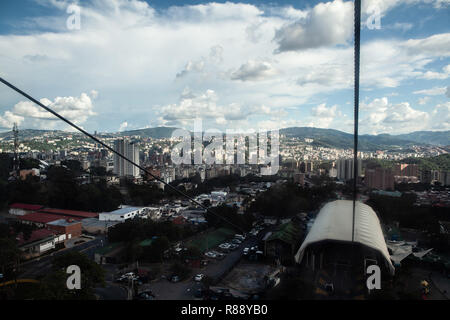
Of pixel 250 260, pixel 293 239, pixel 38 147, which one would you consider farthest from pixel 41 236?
pixel 38 147

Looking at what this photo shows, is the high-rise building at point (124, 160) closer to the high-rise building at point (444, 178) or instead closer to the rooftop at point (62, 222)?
the rooftop at point (62, 222)

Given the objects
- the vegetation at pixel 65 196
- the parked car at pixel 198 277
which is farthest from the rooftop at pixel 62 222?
the parked car at pixel 198 277

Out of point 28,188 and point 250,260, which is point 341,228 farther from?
point 28,188

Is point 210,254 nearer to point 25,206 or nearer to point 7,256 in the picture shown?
point 7,256

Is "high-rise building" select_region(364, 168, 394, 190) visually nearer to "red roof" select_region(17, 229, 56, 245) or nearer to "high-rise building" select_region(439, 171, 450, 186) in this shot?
"high-rise building" select_region(439, 171, 450, 186)
